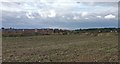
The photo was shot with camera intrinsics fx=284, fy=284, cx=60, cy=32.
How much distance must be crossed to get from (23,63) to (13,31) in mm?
56402

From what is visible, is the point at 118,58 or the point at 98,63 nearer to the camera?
the point at 98,63

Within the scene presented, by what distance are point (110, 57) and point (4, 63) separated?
7.68m

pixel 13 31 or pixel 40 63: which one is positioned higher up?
pixel 40 63

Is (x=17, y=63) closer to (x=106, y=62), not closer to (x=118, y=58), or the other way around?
(x=106, y=62)

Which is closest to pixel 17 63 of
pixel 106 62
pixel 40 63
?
pixel 40 63

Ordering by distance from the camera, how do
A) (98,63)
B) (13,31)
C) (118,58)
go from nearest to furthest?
(98,63)
(118,58)
(13,31)

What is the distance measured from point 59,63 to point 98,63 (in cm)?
246

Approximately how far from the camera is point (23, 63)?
58.8 feet

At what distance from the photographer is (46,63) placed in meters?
18.0

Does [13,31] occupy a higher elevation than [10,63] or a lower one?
lower

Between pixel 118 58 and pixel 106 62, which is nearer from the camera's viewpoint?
pixel 106 62

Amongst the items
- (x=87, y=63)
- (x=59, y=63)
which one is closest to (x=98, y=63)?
(x=87, y=63)

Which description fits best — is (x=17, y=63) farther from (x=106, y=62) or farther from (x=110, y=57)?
(x=110, y=57)

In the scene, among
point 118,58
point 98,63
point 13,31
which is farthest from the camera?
point 13,31
